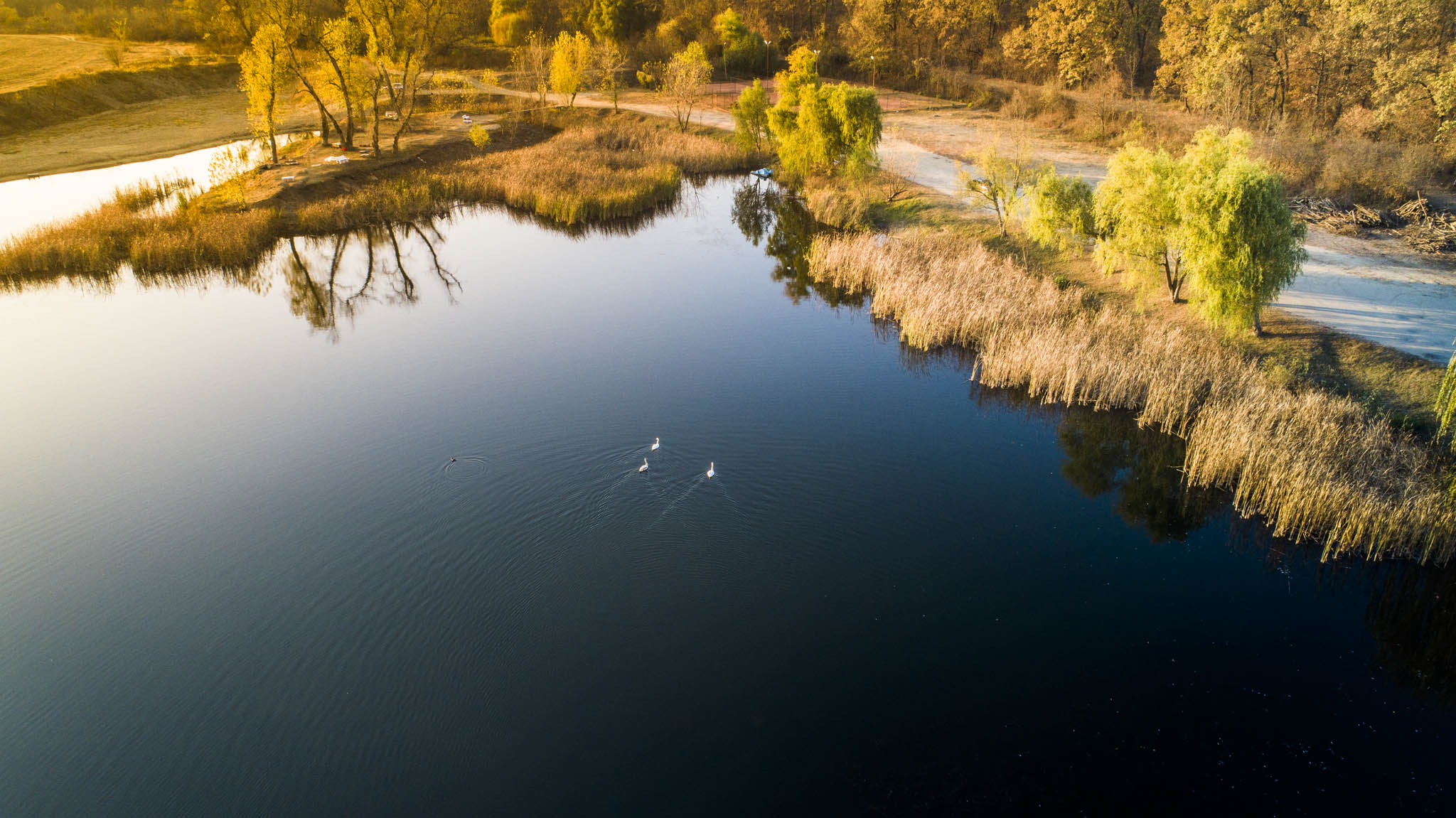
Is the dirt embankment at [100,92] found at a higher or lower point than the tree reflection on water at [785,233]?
higher

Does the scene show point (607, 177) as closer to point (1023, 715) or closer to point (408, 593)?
point (408, 593)

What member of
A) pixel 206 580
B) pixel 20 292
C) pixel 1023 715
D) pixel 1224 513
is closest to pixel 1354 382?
pixel 1224 513

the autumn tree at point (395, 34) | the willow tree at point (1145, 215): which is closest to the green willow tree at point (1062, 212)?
the willow tree at point (1145, 215)

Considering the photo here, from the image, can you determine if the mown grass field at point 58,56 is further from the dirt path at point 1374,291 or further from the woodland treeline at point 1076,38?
the dirt path at point 1374,291

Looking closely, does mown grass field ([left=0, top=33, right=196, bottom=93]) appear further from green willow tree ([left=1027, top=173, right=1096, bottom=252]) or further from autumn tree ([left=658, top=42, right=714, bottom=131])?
green willow tree ([left=1027, top=173, right=1096, bottom=252])

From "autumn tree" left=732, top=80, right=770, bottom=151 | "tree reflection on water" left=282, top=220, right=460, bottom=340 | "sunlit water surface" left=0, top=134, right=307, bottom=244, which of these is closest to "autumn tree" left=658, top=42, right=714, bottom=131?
"autumn tree" left=732, top=80, right=770, bottom=151

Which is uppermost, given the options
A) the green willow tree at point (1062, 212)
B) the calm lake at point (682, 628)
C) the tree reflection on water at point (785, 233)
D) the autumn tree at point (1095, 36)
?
the autumn tree at point (1095, 36)

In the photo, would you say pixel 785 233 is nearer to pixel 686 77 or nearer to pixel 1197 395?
pixel 1197 395
